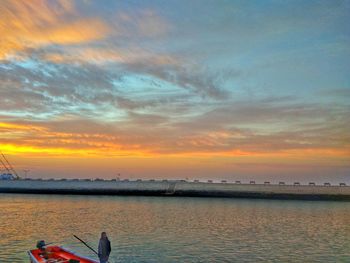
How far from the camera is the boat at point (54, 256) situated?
21.5m

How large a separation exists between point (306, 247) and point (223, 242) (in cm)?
807

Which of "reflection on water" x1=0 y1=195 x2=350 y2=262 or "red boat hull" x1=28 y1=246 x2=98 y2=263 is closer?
"red boat hull" x1=28 y1=246 x2=98 y2=263

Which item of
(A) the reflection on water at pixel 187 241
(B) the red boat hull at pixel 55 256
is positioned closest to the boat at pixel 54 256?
(B) the red boat hull at pixel 55 256

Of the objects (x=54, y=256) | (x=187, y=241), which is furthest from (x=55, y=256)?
(x=187, y=241)

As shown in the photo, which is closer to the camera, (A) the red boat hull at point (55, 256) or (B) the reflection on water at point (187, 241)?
(A) the red boat hull at point (55, 256)

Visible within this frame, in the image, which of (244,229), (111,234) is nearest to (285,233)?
(244,229)

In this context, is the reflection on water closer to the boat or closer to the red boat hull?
the boat

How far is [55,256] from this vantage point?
918 inches

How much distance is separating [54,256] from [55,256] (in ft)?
0.27

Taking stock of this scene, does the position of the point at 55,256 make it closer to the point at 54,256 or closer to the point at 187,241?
the point at 54,256

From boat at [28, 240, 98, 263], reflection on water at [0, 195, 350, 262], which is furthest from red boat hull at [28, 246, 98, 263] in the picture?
reflection on water at [0, 195, 350, 262]

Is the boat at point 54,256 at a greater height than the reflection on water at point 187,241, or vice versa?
the boat at point 54,256

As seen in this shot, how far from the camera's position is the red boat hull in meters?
21.6

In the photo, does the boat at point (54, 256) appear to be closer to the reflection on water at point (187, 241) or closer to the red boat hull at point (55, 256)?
the red boat hull at point (55, 256)
